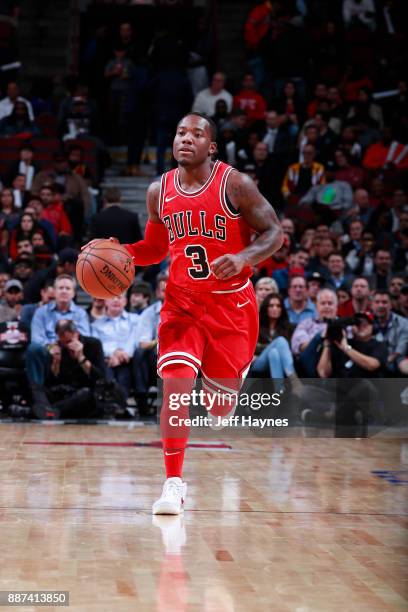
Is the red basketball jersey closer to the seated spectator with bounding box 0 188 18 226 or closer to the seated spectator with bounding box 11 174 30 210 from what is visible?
the seated spectator with bounding box 0 188 18 226

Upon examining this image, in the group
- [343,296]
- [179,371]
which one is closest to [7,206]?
[343,296]

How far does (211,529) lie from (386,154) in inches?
417

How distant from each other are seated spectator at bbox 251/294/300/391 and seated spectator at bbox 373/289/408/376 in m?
0.94

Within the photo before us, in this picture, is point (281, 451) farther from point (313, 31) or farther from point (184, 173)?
point (313, 31)

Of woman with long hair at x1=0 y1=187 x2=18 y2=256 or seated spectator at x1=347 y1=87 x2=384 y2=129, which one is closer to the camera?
woman with long hair at x1=0 y1=187 x2=18 y2=256

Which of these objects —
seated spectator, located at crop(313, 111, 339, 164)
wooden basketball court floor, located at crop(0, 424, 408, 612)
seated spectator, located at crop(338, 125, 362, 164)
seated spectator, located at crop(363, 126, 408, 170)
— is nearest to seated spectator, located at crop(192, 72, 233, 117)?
seated spectator, located at crop(313, 111, 339, 164)

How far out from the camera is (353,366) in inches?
382

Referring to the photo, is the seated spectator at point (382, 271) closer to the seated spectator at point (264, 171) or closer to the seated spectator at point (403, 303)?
the seated spectator at point (403, 303)

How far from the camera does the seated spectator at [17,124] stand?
1493cm

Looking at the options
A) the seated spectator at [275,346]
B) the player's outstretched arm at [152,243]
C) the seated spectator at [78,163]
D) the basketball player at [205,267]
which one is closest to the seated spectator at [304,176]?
the seated spectator at [78,163]

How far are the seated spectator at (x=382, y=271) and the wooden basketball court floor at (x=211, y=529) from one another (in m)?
3.90

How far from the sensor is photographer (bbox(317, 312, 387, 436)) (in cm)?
961

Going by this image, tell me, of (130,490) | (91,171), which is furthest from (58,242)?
(130,490)

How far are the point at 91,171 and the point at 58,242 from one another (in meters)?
2.24
